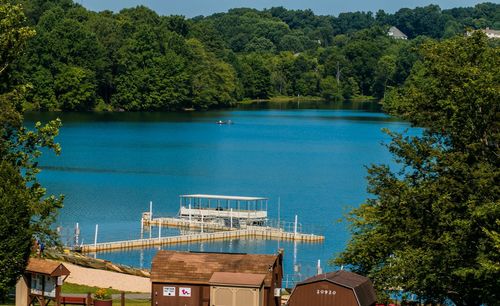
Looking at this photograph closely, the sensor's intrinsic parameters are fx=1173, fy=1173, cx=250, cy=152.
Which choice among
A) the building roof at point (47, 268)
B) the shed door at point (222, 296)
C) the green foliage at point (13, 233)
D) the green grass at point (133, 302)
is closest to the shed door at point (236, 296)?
the shed door at point (222, 296)

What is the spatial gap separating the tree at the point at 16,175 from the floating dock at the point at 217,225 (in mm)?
25019

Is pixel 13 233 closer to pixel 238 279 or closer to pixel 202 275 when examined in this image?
pixel 202 275

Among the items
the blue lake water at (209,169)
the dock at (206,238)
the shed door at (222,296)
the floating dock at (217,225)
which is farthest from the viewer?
the blue lake water at (209,169)

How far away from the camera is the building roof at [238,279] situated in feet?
108

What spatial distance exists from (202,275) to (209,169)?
249 feet

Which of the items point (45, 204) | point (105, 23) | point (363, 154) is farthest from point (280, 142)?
point (45, 204)

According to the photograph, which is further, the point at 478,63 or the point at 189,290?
the point at 478,63

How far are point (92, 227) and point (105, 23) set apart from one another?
128 meters

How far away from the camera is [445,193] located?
34.3 m

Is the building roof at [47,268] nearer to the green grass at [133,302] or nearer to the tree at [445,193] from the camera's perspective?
the green grass at [133,302]

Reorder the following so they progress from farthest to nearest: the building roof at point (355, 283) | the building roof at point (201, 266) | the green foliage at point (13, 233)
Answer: the building roof at point (201, 266) < the green foliage at point (13, 233) < the building roof at point (355, 283)

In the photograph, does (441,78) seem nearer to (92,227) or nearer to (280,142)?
(92,227)

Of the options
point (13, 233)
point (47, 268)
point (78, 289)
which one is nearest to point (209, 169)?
point (78, 289)

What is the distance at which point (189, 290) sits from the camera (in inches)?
1340
